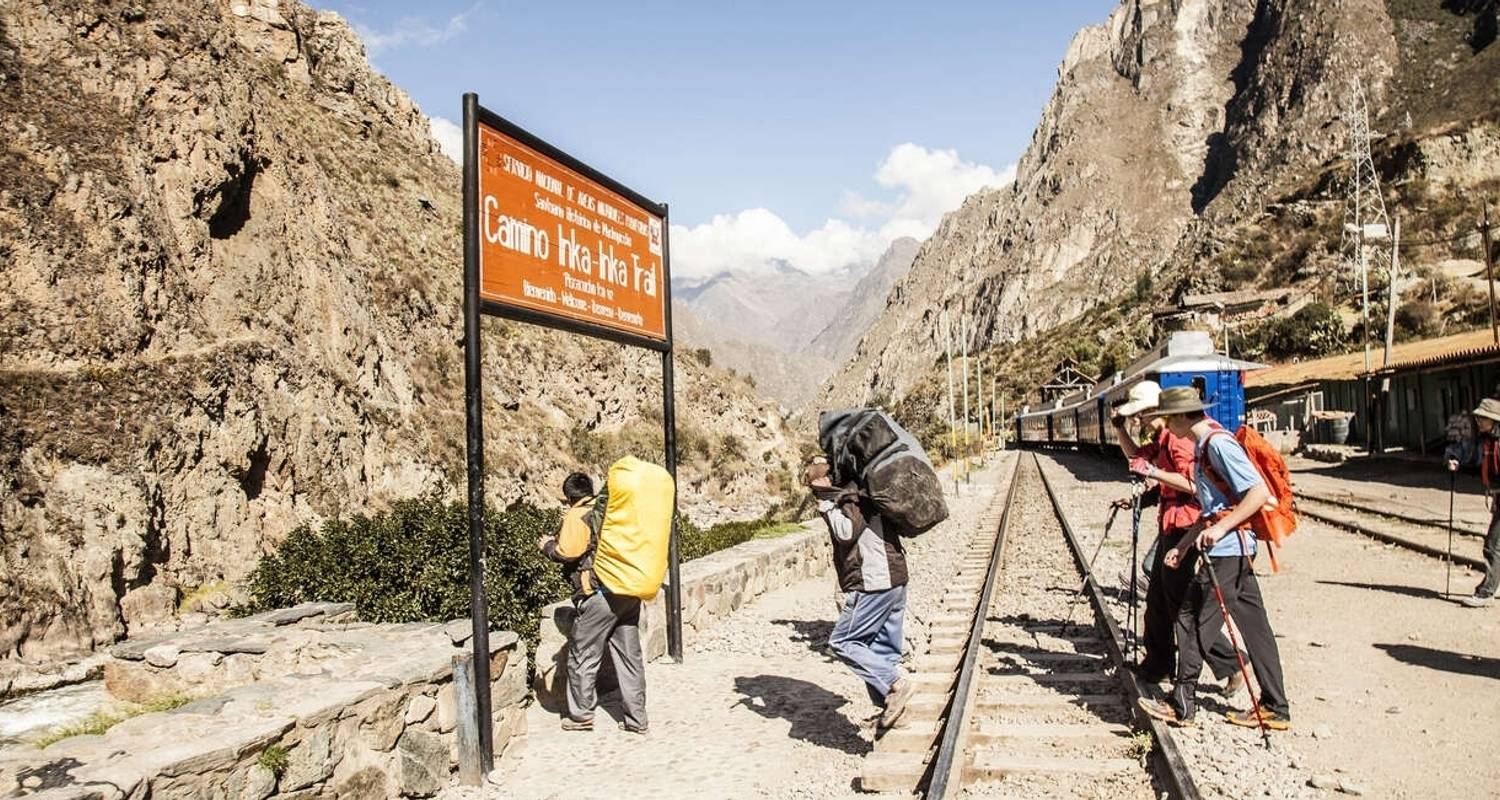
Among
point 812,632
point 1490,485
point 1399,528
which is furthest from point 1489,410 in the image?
point 1399,528

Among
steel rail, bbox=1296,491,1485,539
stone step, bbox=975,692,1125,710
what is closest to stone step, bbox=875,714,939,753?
stone step, bbox=975,692,1125,710

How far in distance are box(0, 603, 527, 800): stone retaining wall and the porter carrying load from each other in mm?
2470

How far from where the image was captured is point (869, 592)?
553 centimetres

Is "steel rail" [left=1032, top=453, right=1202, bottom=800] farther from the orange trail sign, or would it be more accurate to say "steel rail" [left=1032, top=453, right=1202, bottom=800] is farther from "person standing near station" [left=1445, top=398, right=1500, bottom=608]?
the orange trail sign

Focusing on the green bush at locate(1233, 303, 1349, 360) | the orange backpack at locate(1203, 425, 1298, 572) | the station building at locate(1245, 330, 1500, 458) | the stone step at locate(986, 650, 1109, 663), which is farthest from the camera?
the green bush at locate(1233, 303, 1349, 360)

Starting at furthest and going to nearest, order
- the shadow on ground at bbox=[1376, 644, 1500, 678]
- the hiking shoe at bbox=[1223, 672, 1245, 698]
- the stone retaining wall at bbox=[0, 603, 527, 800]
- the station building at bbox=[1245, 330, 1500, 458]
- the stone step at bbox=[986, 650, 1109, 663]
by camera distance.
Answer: the station building at bbox=[1245, 330, 1500, 458] → the stone step at bbox=[986, 650, 1109, 663] → the shadow on ground at bbox=[1376, 644, 1500, 678] → the hiking shoe at bbox=[1223, 672, 1245, 698] → the stone retaining wall at bbox=[0, 603, 527, 800]

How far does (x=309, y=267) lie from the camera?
900 inches

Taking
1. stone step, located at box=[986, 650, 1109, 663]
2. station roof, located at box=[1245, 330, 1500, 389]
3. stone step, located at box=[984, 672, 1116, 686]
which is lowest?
stone step, located at box=[986, 650, 1109, 663]

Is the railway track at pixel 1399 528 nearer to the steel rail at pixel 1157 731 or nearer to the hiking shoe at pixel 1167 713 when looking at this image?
the steel rail at pixel 1157 731

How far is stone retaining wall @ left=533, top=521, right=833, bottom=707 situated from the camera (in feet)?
23.8

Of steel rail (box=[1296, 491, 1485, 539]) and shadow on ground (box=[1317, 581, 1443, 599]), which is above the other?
steel rail (box=[1296, 491, 1485, 539])

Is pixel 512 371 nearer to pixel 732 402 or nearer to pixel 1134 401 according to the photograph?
Result: pixel 732 402

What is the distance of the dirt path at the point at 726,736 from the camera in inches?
213

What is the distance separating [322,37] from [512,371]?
769 inches
